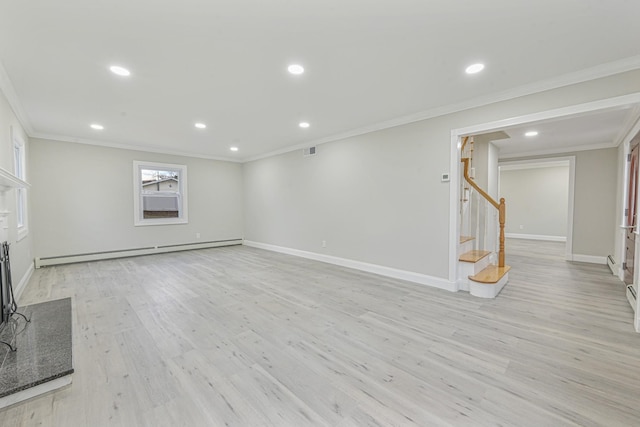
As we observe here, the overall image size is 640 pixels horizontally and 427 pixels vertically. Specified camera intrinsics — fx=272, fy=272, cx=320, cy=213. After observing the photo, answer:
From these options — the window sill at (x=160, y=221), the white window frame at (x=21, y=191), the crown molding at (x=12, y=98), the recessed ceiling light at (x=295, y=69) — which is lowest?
the window sill at (x=160, y=221)

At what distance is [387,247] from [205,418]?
3571mm

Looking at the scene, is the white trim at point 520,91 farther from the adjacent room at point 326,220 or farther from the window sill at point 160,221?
the window sill at point 160,221

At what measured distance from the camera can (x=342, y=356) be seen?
2.21 metres

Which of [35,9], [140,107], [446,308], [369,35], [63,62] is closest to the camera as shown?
[35,9]

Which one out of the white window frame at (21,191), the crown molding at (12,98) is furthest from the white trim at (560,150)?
the white window frame at (21,191)

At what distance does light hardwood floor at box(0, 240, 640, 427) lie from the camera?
160 centimetres

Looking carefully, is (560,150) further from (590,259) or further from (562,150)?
(590,259)

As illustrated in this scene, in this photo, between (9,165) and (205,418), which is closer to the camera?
(205,418)

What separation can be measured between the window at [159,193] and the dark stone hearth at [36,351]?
12.8 feet

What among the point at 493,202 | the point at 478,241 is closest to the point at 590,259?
the point at 478,241

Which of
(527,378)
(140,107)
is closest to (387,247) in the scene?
(527,378)

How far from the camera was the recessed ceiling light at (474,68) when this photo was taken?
2.68 metres

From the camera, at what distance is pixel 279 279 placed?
4418 millimetres

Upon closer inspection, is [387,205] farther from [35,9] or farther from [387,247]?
[35,9]
